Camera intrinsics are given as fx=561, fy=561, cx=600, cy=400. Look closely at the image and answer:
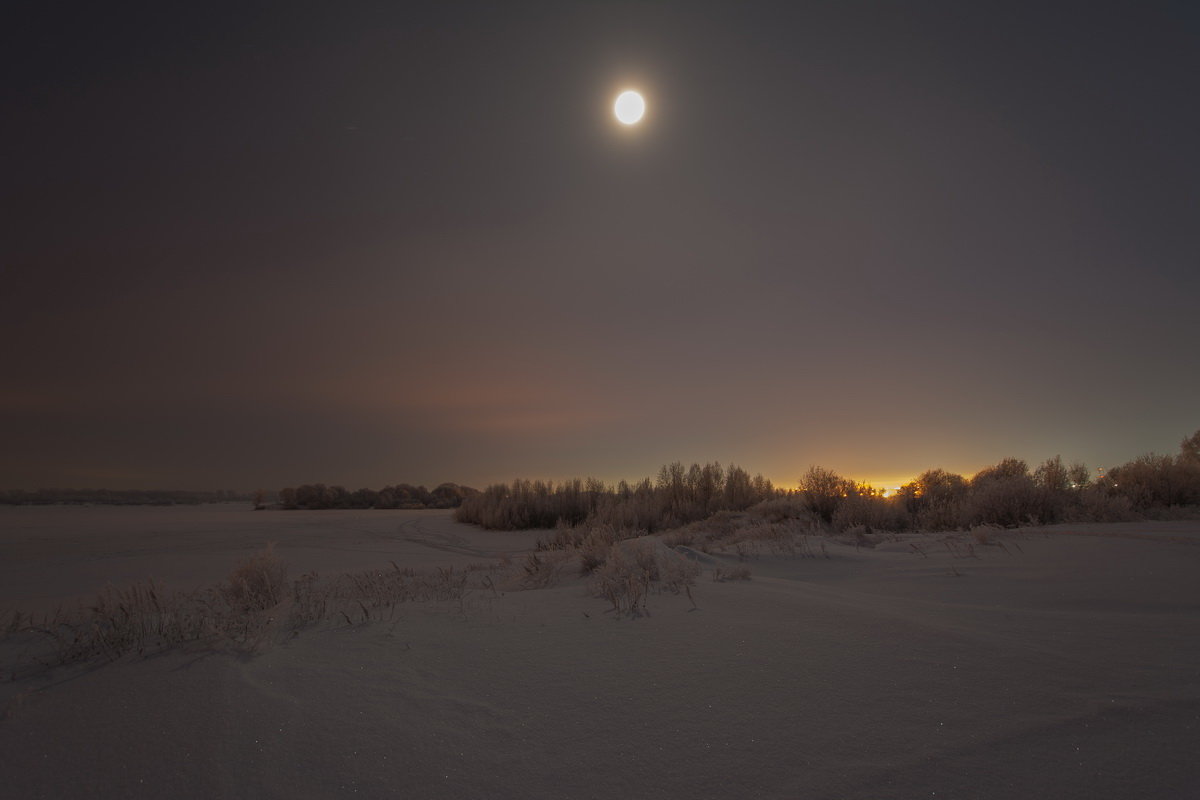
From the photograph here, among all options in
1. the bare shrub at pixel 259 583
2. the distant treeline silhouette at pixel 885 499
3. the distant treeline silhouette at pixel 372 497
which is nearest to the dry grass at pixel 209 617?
the bare shrub at pixel 259 583

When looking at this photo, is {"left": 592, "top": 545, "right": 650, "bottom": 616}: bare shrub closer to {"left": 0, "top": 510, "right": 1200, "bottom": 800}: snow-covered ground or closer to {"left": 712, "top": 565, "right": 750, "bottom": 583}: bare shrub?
{"left": 0, "top": 510, "right": 1200, "bottom": 800}: snow-covered ground

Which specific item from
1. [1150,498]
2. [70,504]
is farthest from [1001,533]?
[70,504]

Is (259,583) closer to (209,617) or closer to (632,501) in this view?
(209,617)

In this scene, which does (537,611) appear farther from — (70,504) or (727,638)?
(70,504)

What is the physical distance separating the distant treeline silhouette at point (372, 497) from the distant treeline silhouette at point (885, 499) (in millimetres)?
5631

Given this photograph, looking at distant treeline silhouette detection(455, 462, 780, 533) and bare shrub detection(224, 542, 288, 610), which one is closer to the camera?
bare shrub detection(224, 542, 288, 610)

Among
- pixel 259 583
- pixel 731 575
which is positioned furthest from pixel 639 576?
pixel 259 583

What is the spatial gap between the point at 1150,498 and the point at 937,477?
4.49 m

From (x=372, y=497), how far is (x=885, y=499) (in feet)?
72.1

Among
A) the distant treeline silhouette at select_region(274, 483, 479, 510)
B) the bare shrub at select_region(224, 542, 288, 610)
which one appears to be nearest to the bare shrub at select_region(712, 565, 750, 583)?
the bare shrub at select_region(224, 542, 288, 610)

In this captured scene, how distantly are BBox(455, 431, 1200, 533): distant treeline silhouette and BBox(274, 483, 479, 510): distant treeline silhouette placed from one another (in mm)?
5631

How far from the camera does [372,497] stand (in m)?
25.8

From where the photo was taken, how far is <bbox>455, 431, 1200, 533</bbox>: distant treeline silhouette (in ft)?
29.7

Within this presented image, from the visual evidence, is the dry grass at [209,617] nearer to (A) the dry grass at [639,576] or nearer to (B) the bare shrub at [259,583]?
(B) the bare shrub at [259,583]
